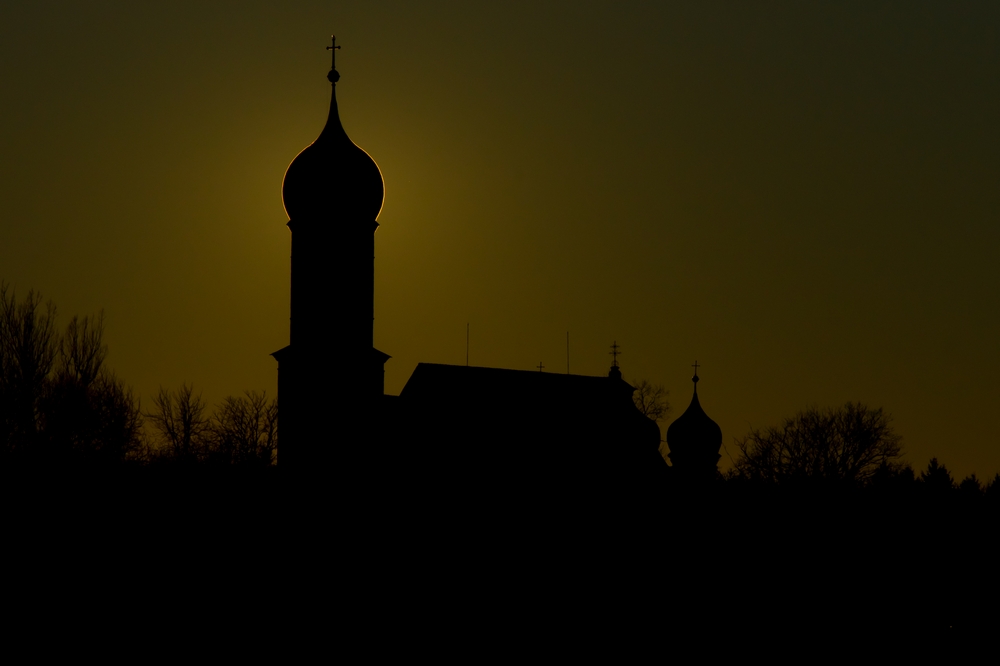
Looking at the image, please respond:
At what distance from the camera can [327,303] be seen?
191 ft

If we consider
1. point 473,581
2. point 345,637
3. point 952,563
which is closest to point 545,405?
point 952,563

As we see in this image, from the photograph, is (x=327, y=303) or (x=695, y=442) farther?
(x=695, y=442)

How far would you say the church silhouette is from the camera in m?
58.2

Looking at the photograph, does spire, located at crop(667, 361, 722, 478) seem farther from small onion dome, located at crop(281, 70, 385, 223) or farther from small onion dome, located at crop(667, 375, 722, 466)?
small onion dome, located at crop(281, 70, 385, 223)

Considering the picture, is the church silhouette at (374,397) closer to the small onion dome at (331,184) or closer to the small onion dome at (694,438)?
the small onion dome at (331,184)

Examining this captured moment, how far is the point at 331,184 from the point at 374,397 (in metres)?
6.37

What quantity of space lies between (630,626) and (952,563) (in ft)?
69.4

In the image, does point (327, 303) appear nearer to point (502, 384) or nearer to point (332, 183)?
point (332, 183)

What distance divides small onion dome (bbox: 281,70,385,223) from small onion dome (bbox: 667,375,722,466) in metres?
29.8

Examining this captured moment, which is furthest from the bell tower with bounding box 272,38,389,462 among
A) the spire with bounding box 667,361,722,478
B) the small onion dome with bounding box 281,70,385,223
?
the spire with bounding box 667,361,722,478

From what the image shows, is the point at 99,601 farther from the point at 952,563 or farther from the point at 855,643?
the point at 952,563

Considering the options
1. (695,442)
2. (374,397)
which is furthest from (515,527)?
(695,442)

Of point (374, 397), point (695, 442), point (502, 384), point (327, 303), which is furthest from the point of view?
point (695, 442)

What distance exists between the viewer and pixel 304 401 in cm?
5828
